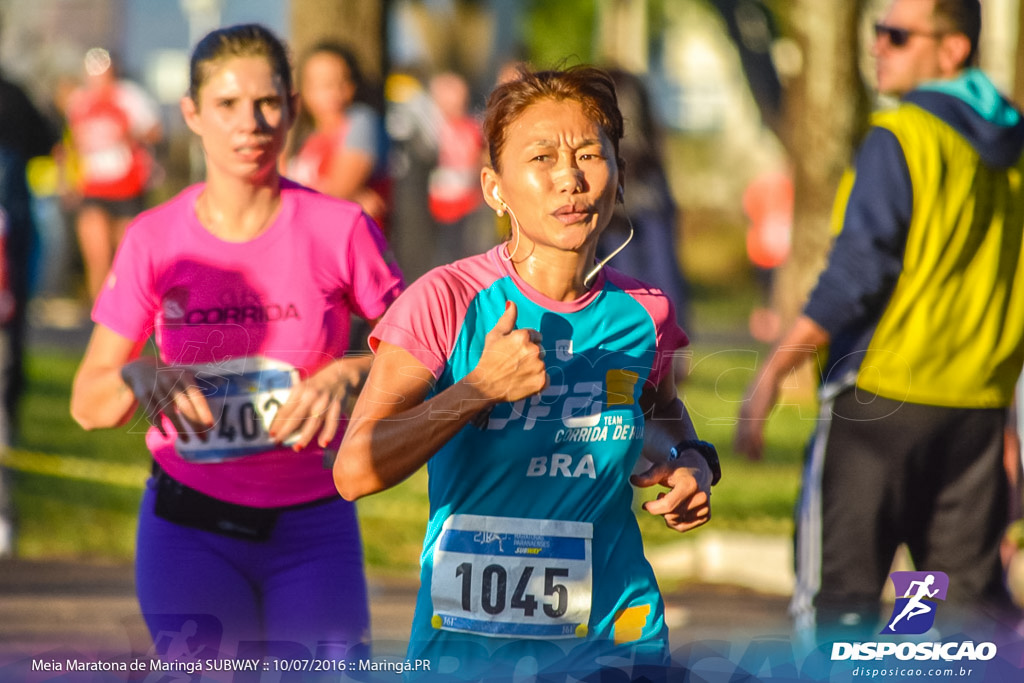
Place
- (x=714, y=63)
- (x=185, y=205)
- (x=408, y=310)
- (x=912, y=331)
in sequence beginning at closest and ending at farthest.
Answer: (x=408, y=310) < (x=185, y=205) < (x=912, y=331) < (x=714, y=63)

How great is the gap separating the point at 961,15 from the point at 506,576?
2.82 m

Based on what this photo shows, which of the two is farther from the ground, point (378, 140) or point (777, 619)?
point (378, 140)

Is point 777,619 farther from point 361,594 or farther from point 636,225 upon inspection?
point 361,594

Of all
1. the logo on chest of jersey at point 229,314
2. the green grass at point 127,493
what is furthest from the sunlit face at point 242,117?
the green grass at point 127,493

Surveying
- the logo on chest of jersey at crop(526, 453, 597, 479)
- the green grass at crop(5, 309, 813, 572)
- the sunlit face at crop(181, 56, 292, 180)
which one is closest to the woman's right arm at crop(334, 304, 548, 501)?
the logo on chest of jersey at crop(526, 453, 597, 479)

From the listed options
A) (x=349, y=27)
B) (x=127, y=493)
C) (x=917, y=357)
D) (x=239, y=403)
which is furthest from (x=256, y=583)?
(x=127, y=493)

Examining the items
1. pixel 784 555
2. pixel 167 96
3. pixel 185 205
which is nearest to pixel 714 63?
pixel 167 96

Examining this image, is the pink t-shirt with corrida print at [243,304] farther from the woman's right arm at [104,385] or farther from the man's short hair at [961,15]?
the man's short hair at [961,15]

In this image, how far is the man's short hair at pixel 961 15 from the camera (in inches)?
199

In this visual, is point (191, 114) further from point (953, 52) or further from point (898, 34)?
point (953, 52)

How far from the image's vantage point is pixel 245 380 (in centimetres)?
418

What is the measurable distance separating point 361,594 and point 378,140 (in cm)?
331

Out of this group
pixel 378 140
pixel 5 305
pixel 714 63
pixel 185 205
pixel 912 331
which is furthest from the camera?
pixel 714 63

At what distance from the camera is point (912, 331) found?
4.93 m
